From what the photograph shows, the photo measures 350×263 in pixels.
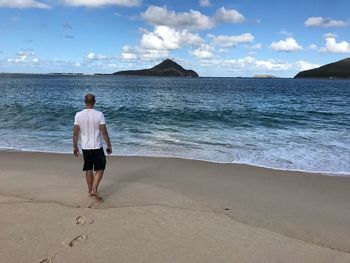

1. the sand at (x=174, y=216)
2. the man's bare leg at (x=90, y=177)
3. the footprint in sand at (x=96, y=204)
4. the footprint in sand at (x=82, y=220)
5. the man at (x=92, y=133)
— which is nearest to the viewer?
the sand at (x=174, y=216)

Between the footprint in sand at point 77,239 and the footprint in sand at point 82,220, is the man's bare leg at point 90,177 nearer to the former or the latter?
the footprint in sand at point 82,220

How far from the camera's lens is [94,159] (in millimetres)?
6895

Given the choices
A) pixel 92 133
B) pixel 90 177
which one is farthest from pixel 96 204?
pixel 92 133

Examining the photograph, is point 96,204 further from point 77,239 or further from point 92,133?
point 77,239

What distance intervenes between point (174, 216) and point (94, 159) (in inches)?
73.7

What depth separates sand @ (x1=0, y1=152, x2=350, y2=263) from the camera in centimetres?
489

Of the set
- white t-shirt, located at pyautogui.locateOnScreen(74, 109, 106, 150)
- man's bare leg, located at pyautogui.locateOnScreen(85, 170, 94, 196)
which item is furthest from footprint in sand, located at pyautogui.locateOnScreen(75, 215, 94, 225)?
white t-shirt, located at pyautogui.locateOnScreen(74, 109, 106, 150)

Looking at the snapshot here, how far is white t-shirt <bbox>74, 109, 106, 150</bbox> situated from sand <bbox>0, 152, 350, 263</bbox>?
3.33 feet

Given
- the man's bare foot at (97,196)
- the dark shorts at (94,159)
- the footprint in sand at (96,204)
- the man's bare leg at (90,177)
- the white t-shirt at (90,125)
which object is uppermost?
the white t-shirt at (90,125)

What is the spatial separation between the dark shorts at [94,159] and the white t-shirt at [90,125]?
0.28 feet

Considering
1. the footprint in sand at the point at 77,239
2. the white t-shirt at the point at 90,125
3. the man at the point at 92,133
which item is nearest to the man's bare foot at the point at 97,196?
the man at the point at 92,133

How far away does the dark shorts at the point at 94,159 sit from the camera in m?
6.87

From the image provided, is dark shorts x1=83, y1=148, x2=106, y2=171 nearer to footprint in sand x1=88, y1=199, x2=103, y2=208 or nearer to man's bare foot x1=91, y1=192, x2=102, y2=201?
man's bare foot x1=91, y1=192, x2=102, y2=201

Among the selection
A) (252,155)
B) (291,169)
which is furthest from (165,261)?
(252,155)
